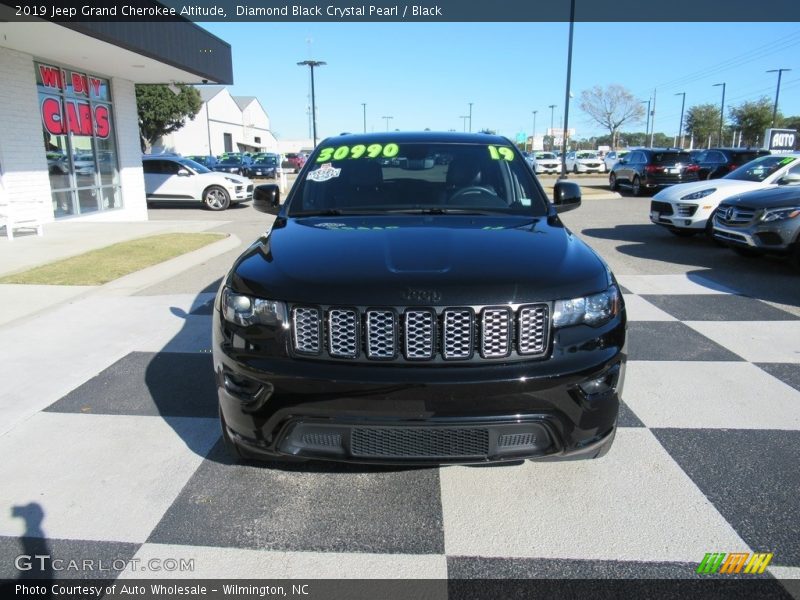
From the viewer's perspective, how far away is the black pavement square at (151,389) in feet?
12.6

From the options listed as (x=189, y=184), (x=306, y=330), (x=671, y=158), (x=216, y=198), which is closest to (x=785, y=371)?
(x=306, y=330)

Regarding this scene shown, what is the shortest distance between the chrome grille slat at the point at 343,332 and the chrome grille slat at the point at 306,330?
57 millimetres

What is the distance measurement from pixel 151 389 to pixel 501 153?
2.97m

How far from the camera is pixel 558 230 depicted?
10.7ft

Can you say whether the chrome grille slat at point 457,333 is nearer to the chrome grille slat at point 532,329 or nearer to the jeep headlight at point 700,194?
the chrome grille slat at point 532,329

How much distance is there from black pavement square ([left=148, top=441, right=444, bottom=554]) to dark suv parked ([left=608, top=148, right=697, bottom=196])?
65.7 ft

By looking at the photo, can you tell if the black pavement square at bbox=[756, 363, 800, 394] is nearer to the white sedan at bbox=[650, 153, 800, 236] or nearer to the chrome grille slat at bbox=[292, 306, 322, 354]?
the chrome grille slat at bbox=[292, 306, 322, 354]

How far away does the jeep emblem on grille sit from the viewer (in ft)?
7.84

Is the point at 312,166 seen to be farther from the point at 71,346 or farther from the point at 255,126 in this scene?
the point at 255,126

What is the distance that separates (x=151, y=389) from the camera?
416cm

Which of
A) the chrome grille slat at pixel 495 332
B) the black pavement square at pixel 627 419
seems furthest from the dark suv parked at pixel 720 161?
the chrome grille slat at pixel 495 332

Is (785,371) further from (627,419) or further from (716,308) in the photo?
(716,308)

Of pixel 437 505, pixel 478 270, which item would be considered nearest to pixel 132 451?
pixel 437 505

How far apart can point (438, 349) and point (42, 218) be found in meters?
13.0
